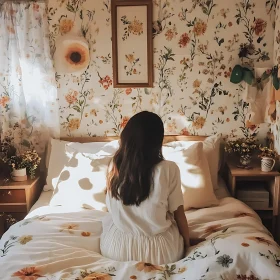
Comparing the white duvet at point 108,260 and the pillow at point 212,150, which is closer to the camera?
the white duvet at point 108,260

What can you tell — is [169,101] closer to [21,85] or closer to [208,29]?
[208,29]

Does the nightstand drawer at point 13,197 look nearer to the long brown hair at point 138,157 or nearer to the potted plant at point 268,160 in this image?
the long brown hair at point 138,157

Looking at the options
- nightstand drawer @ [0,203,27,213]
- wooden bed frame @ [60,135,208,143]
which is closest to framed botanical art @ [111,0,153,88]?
wooden bed frame @ [60,135,208,143]

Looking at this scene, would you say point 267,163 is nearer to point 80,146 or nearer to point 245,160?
point 245,160

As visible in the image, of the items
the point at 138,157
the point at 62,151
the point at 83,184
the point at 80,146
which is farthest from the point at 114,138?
the point at 138,157

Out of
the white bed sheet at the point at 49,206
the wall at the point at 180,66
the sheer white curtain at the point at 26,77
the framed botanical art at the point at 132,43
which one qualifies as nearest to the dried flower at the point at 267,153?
the wall at the point at 180,66

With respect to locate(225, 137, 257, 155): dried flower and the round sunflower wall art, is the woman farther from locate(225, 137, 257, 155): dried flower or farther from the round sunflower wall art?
the round sunflower wall art

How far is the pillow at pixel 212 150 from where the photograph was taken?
2.85 metres

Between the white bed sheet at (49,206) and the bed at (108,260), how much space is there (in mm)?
179

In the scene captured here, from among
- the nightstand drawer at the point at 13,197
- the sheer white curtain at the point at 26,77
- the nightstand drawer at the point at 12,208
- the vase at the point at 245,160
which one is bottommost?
the nightstand drawer at the point at 12,208

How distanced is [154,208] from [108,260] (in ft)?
1.05

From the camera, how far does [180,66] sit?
2.98 metres

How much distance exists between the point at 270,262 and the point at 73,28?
2.17 meters

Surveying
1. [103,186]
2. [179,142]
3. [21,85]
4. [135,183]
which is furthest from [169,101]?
[135,183]
